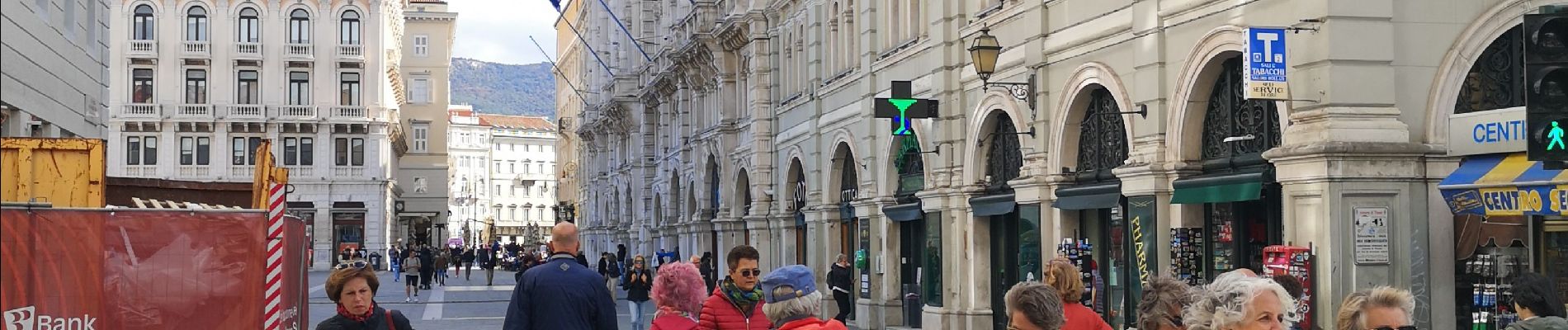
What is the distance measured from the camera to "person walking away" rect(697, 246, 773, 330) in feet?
31.1

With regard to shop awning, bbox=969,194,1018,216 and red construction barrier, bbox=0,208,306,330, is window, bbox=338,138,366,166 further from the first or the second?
red construction barrier, bbox=0,208,306,330

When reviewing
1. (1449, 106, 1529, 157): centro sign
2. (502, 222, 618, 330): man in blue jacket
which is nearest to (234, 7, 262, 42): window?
(1449, 106, 1529, 157): centro sign

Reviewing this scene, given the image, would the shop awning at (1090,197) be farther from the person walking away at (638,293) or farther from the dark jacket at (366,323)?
the dark jacket at (366,323)

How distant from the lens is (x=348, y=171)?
254 ft

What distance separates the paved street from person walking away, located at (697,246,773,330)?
16.3 metres

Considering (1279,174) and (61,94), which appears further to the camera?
(61,94)

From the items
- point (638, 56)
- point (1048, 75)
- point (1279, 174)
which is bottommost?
point (1279, 174)

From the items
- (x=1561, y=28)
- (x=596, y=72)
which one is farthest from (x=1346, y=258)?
(x=596, y=72)

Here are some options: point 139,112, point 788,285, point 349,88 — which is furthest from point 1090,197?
point 139,112

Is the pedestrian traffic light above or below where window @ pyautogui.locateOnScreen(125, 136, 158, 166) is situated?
below

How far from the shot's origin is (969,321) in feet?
80.3

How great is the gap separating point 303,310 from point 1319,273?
811cm

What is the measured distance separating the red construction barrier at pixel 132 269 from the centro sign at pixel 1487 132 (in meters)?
8.76

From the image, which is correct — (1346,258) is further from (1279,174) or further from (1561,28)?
(1561,28)
